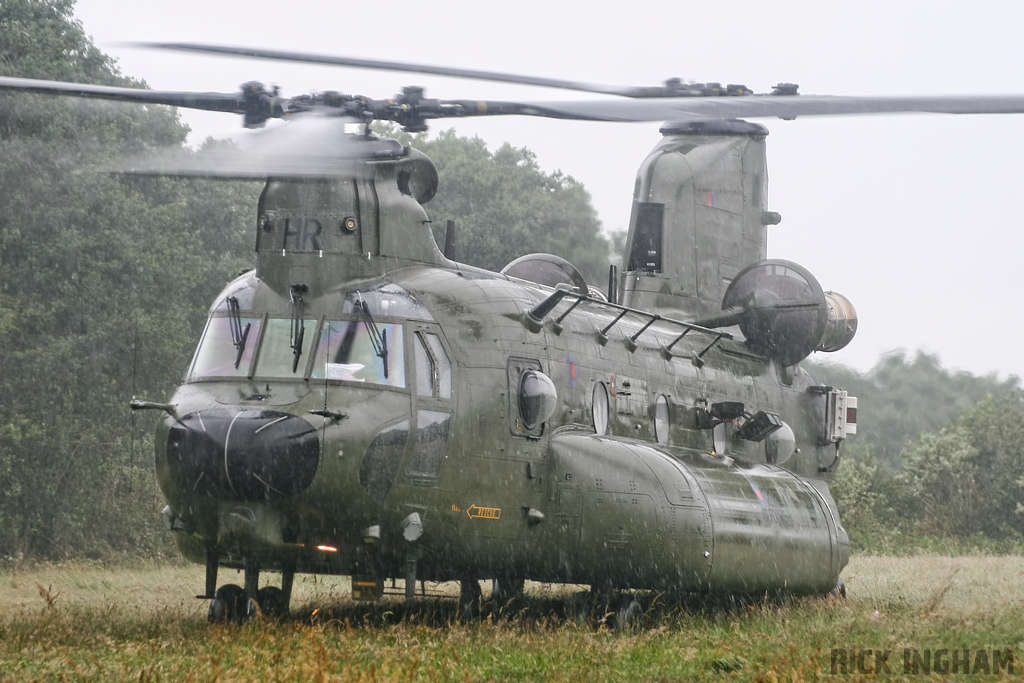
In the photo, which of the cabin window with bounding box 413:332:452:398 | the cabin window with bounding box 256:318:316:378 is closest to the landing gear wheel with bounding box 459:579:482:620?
the cabin window with bounding box 413:332:452:398

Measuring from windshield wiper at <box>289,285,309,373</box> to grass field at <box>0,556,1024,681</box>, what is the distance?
2090 millimetres

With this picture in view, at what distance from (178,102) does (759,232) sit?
10110 mm

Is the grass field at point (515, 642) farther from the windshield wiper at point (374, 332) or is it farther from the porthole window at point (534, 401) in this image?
the windshield wiper at point (374, 332)

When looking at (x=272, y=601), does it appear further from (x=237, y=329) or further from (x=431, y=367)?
(x=431, y=367)

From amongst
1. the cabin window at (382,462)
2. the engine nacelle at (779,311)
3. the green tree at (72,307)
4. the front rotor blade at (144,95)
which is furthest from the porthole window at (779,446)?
the green tree at (72,307)

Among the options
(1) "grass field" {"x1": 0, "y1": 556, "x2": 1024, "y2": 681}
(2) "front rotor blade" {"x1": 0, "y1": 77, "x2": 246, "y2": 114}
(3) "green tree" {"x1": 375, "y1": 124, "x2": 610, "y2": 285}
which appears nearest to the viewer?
(1) "grass field" {"x1": 0, "y1": 556, "x2": 1024, "y2": 681}

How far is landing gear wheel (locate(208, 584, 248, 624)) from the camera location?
1063 cm

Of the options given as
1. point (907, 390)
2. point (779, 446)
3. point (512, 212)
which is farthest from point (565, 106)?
point (907, 390)

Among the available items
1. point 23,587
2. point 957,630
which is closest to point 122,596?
point 23,587

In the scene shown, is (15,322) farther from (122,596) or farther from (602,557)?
(602,557)

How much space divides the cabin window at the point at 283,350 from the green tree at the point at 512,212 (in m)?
20.2

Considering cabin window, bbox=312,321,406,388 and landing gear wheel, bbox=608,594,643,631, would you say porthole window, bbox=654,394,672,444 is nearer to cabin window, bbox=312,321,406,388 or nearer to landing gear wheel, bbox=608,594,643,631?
landing gear wheel, bbox=608,594,643,631

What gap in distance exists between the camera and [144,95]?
9.36m

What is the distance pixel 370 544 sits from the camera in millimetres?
10250
